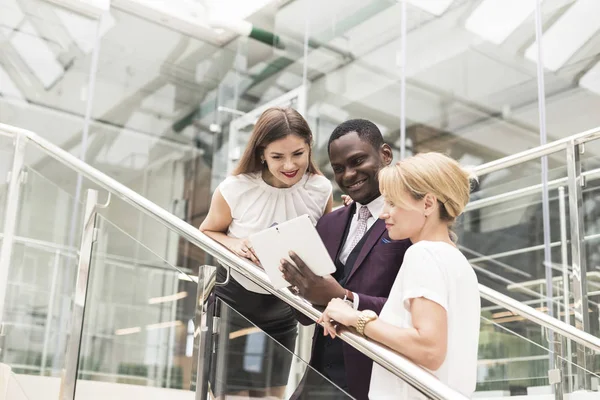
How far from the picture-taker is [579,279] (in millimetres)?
3678

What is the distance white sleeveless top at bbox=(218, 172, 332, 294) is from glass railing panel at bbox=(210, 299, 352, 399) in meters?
0.37

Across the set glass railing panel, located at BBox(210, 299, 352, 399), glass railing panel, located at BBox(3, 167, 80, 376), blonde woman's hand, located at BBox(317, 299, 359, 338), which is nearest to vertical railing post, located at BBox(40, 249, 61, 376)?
glass railing panel, located at BBox(3, 167, 80, 376)

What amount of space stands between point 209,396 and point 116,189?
3.25 ft

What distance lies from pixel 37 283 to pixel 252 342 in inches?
93.3

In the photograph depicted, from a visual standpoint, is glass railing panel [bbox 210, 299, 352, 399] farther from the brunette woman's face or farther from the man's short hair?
the man's short hair

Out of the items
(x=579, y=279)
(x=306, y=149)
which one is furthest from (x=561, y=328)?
(x=306, y=149)

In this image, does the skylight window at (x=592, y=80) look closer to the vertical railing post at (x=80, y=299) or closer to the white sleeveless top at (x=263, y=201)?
the white sleeveless top at (x=263, y=201)

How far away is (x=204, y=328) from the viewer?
2564 mm

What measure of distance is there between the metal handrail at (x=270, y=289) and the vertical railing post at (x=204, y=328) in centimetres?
11

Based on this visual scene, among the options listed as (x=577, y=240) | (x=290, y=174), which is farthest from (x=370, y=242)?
(x=577, y=240)

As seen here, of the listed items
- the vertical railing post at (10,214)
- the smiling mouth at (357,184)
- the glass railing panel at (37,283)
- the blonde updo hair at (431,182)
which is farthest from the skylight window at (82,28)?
the blonde updo hair at (431,182)

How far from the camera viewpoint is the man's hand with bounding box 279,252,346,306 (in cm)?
209

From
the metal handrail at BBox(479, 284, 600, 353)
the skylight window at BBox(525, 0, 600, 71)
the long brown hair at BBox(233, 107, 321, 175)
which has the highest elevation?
the skylight window at BBox(525, 0, 600, 71)

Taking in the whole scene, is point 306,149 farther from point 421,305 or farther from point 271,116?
point 421,305
